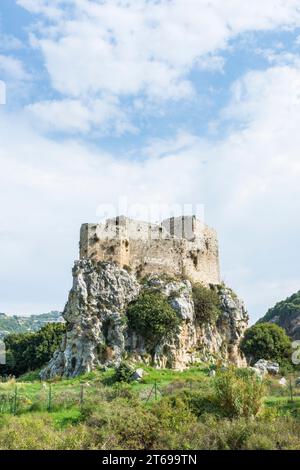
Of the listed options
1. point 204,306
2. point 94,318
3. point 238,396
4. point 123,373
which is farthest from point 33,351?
point 238,396

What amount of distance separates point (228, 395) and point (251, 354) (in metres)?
25.7

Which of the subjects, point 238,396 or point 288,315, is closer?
point 238,396

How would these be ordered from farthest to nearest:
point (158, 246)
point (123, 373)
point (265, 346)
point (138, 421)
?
1. point (265, 346)
2. point (158, 246)
3. point (123, 373)
4. point (138, 421)

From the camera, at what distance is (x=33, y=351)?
5441 centimetres

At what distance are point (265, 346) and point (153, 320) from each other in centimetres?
1394

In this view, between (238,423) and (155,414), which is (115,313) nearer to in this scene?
(155,414)

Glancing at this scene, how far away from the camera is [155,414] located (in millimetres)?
20812

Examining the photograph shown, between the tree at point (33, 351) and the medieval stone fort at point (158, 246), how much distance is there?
1614cm

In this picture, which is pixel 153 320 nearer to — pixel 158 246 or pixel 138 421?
pixel 158 246

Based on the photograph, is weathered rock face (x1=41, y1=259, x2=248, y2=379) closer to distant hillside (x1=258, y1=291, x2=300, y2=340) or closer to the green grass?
the green grass

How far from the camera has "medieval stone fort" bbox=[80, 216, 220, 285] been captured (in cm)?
3988

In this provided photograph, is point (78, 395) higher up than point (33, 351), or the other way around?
point (33, 351)
